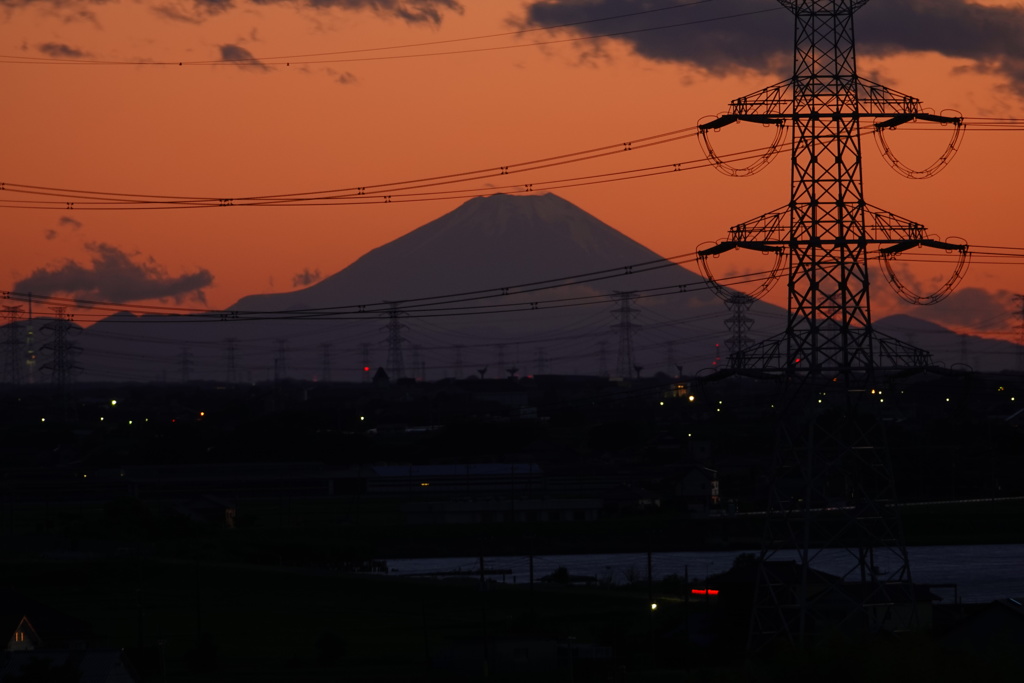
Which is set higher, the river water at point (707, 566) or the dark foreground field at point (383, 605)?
the dark foreground field at point (383, 605)

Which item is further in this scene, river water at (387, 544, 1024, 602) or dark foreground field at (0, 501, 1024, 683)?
river water at (387, 544, 1024, 602)

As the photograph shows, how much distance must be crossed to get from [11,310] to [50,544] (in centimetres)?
3888

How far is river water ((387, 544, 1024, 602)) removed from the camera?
27297 millimetres

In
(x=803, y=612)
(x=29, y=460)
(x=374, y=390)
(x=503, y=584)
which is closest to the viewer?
(x=803, y=612)

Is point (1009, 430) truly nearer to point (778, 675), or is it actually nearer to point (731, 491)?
point (731, 491)

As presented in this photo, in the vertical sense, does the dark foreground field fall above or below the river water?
above

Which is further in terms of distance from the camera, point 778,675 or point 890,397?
point 890,397

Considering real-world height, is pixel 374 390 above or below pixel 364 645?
above

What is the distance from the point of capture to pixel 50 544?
96.1 ft

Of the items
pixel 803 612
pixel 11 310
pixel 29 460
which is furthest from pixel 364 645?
pixel 11 310

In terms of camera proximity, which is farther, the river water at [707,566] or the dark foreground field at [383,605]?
the river water at [707,566]

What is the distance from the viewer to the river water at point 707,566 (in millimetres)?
27297

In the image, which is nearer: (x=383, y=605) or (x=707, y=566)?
(x=383, y=605)

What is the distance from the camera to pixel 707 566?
30.8m
